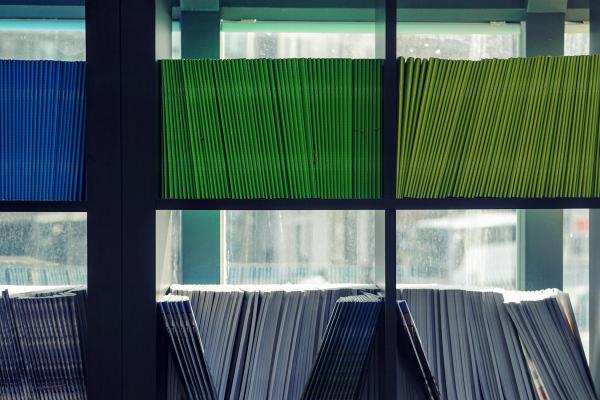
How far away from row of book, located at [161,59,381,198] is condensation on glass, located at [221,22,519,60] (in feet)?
1.38

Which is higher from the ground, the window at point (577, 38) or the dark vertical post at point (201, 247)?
the window at point (577, 38)

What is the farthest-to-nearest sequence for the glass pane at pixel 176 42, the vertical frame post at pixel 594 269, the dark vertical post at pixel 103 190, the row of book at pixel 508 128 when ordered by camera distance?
the glass pane at pixel 176 42 → the vertical frame post at pixel 594 269 → the row of book at pixel 508 128 → the dark vertical post at pixel 103 190

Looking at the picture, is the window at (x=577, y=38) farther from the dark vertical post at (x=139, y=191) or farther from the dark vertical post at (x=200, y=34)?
the dark vertical post at (x=139, y=191)

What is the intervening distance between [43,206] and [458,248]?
123 centimetres

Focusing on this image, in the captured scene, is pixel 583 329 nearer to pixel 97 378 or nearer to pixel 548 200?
pixel 548 200

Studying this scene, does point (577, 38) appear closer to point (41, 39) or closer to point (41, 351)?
point (41, 39)

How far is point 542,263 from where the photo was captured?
6.75 ft

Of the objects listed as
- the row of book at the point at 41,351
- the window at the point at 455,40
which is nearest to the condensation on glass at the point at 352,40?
the window at the point at 455,40

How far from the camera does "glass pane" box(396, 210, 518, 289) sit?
206 centimetres

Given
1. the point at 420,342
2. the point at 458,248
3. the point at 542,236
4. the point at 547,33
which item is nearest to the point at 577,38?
the point at 547,33

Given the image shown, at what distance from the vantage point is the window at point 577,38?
2.05 m

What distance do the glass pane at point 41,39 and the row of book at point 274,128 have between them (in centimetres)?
58

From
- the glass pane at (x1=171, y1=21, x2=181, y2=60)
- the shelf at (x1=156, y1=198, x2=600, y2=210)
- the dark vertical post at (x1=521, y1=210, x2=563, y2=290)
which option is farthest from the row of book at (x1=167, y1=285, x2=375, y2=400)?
the glass pane at (x1=171, y1=21, x2=181, y2=60)

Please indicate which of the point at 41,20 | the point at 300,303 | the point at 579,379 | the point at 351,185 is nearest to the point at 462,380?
the point at 579,379
